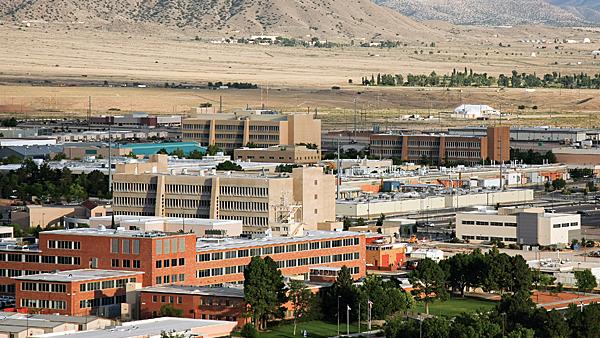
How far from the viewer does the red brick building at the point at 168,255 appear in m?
63.6

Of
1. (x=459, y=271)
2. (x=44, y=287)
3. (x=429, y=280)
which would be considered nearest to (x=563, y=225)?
(x=459, y=271)

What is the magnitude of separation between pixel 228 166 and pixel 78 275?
45453 millimetres

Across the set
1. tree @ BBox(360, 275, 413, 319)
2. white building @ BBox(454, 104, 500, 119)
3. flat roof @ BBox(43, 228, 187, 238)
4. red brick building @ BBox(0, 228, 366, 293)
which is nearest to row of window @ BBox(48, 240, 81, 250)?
red brick building @ BBox(0, 228, 366, 293)

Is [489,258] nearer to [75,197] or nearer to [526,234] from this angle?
[526,234]

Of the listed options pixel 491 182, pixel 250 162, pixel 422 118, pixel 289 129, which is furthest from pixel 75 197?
pixel 422 118

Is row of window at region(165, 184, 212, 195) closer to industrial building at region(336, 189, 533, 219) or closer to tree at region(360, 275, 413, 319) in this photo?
industrial building at region(336, 189, 533, 219)

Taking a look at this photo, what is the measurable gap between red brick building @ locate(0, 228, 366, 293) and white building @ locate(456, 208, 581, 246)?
676 inches

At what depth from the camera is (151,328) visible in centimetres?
5484

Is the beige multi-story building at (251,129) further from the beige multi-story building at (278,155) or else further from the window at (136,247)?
the window at (136,247)

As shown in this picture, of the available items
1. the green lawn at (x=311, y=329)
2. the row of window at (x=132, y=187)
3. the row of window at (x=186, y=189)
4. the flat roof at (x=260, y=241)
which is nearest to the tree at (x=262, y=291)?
the green lawn at (x=311, y=329)

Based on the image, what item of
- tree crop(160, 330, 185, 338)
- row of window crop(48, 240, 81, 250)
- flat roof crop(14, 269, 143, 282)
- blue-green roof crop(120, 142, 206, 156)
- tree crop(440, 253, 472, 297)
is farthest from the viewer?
blue-green roof crop(120, 142, 206, 156)

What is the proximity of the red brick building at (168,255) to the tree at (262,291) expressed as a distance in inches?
164

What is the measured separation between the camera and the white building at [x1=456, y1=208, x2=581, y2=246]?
86500 mm

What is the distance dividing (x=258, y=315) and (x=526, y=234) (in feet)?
97.4
